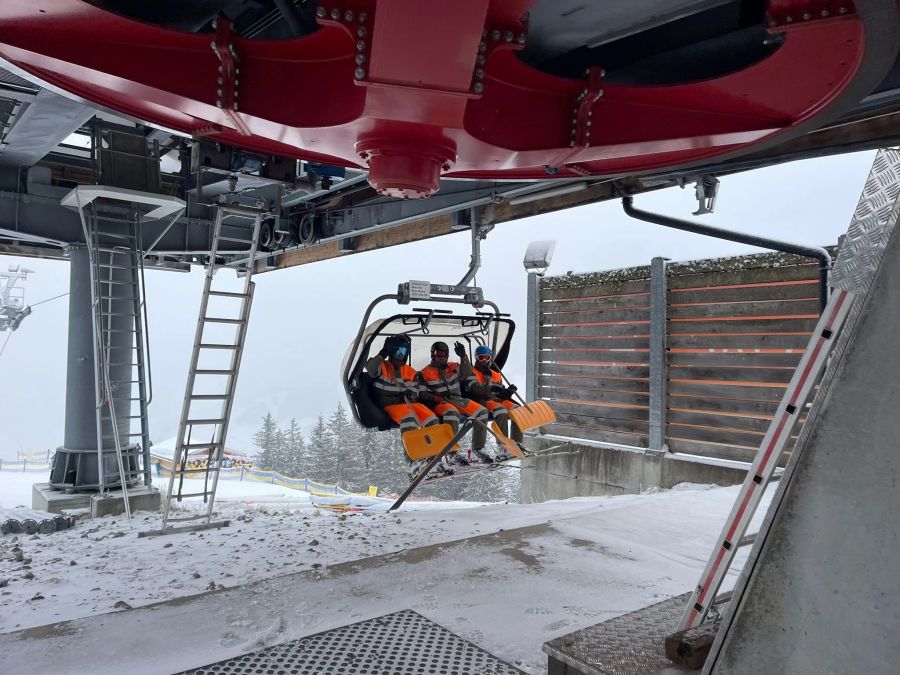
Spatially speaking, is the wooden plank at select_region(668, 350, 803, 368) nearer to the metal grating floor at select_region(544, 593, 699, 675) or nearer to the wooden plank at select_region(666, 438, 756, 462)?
the wooden plank at select_region(666, 438, 756, 462)

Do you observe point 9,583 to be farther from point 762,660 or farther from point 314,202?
point 314,202

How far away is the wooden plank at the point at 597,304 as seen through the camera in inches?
339

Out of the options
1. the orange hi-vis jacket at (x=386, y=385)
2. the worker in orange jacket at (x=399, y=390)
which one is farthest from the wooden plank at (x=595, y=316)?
the orange hi-vis jacket at (x=386, y=385)

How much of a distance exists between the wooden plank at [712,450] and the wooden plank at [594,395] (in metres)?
0.57

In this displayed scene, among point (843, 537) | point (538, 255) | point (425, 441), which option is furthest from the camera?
point (538, 255)

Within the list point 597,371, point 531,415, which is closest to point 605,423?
point 597,371

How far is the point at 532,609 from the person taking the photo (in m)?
3.21

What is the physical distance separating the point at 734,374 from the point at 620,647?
238 inches

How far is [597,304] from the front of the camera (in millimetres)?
9250

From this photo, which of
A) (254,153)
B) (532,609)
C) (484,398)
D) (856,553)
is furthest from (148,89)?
(484,398)

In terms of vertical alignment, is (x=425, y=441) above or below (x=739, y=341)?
below

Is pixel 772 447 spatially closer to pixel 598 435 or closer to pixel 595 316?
pixel 598 435

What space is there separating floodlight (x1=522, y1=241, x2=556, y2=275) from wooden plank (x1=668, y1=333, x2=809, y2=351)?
246 cm

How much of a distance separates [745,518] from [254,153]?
128 inches
